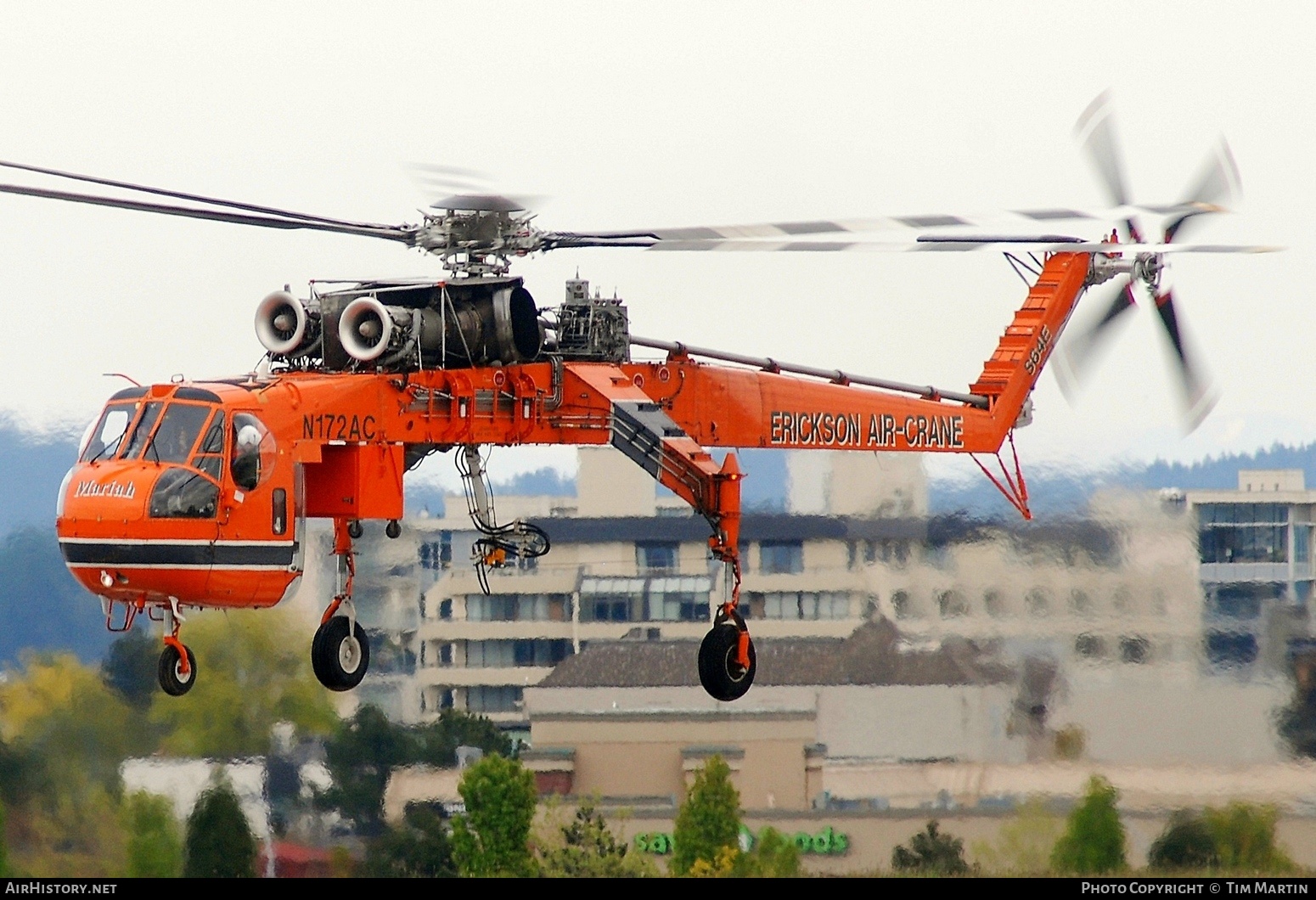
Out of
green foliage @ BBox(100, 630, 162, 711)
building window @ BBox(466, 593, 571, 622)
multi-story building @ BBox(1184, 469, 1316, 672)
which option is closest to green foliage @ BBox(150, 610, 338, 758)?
green foliage @ BBox(100, 630, 162, 711)

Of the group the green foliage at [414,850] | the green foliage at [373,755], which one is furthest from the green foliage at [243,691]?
the green foliage at [414,850]

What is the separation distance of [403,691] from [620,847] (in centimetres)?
308

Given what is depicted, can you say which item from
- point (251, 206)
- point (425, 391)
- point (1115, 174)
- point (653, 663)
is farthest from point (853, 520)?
point (251, 206)

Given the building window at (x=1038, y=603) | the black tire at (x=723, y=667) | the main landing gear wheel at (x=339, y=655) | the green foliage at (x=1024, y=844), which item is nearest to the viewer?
the main landing gear wheel at (x=339, y=655)

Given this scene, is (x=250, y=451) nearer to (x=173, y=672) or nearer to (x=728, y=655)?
(x=173, y=672)

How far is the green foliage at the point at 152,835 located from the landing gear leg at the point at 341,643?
473 cm

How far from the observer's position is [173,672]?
20.4 meters

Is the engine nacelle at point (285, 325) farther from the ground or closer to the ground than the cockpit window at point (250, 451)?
farther from the ground

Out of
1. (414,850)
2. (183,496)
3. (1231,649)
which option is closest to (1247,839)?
(1231,649)

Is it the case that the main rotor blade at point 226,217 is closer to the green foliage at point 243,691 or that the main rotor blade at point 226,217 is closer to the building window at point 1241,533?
the green foliage at point 243,691

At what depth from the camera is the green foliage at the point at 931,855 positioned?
2573 cm

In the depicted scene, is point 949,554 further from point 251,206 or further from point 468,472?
point 251,206

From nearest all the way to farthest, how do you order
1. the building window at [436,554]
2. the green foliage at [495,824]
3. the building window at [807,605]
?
the green foliage at [495,824], the building window at [807,605], the building window at [436,554]

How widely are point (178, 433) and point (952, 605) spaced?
1013 centimetres
